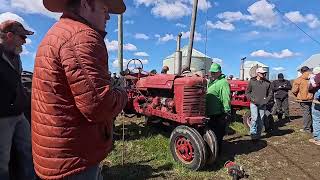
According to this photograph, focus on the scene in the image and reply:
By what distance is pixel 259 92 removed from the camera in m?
8.91

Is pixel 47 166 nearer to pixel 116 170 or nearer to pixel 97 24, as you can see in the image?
pixel 97 24

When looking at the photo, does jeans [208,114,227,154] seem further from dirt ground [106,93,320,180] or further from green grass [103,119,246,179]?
green grass [103,119,246,179]

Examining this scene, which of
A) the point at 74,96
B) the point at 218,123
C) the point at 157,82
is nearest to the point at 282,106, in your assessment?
the point at 218,123

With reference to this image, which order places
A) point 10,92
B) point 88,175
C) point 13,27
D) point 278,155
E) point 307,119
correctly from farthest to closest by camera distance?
point 307,119, point 278,155, point 13,27, point 10,92, point 88,175

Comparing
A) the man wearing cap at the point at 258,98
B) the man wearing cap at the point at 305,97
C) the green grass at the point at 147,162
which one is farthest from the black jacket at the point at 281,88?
the green grass at the point at 147,162

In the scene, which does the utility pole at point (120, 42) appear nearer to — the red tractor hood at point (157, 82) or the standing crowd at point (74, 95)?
the red tractor hood at point (157, 82)

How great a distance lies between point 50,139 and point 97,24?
0.67 meters

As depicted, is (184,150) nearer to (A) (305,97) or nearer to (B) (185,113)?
(B) (185,113)

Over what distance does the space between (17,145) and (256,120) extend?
5996 mm

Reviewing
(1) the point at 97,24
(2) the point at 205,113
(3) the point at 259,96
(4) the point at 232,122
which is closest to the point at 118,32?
(4) the point at 232,122

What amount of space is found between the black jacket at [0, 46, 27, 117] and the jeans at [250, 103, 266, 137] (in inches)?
232

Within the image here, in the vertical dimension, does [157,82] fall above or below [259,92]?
above

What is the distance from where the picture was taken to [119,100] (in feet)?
7.05

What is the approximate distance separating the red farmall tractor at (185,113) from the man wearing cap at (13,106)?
2878 mm
